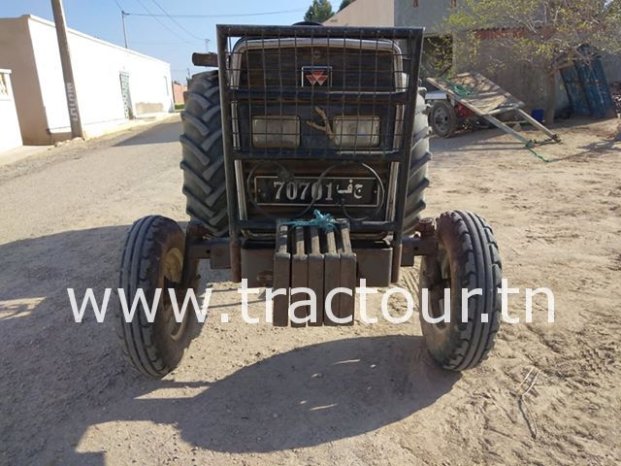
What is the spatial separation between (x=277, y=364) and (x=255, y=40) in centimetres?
188

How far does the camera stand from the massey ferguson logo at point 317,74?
7.84 feet

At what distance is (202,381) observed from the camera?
2939mm

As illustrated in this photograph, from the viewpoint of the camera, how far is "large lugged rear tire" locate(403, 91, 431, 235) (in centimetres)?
314

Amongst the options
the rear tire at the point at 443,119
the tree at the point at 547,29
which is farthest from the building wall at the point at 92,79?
the tree at the point at 547,29

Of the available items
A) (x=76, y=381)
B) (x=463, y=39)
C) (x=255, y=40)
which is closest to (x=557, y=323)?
(x=255, y=40)

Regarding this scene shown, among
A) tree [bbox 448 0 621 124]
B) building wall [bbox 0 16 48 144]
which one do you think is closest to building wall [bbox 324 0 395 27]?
tree [bbox 448 0 621 124]

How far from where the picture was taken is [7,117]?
12930 millimetres

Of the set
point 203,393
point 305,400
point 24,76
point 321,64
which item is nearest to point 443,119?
point 321,64

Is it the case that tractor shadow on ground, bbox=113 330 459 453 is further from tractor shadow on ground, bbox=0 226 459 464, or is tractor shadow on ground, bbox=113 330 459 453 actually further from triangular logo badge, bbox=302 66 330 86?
triangular logo badge, bbox=302 66 330 86

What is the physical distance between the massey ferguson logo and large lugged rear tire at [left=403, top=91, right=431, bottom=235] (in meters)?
0.87

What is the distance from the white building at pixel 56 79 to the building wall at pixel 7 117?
7.05 feet

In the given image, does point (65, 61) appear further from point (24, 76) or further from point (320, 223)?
point (320, 223)

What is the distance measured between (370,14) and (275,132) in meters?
27.5

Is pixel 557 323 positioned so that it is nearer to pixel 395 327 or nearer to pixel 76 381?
pixel 395 327
